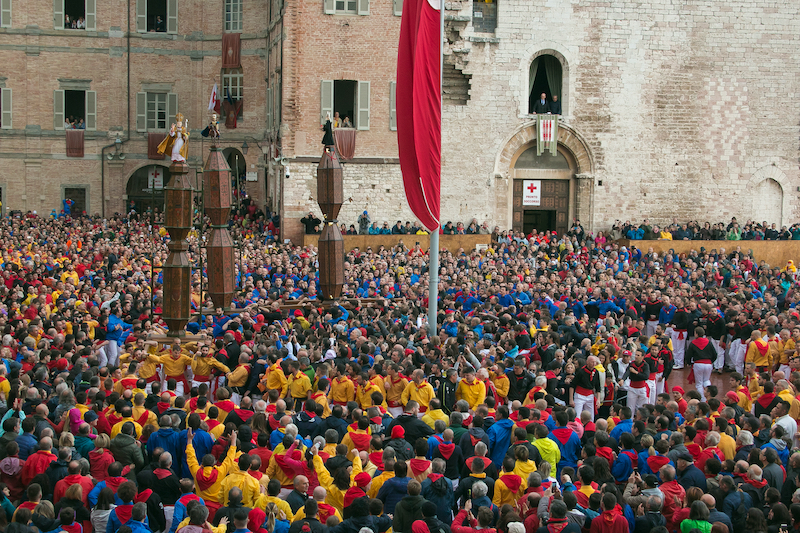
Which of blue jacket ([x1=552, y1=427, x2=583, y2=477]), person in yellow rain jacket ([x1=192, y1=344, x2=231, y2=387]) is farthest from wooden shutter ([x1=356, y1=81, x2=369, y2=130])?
blue jacket ([x1=552, y1=427, x2=583, y2=477])

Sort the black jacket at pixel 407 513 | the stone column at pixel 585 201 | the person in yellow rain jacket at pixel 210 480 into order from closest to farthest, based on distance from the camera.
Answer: the black jacket at pixel 407 513 < the person in yellow rain jacket at pixel 210 480 < the stone column at pixel 585 201

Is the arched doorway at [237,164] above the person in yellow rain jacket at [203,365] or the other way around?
above

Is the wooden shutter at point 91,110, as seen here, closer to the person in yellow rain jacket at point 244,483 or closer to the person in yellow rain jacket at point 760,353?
the person in yellow rain jacket at point 760,353

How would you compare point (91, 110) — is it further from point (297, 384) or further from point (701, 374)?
point (701, 374)

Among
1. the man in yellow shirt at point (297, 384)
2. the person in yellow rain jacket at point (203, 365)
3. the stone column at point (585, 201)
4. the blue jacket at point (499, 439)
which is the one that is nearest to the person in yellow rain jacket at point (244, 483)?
the blue jacket at point (499, 439)

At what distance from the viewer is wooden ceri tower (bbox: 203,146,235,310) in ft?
44.9

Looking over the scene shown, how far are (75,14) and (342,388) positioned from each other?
3044cm

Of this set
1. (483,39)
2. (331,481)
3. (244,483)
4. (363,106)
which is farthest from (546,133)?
(244,483)

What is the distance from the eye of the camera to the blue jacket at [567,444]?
33.4 ft

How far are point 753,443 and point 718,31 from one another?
25353mm

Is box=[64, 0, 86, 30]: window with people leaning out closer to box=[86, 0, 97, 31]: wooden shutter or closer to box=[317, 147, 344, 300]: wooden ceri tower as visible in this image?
box=[86, 0, 97, 31]: wooden shutter

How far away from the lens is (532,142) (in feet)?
104

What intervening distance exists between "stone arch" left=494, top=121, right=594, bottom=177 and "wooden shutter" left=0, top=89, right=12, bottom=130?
20.9m

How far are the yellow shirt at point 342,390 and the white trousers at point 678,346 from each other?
9.47 m
